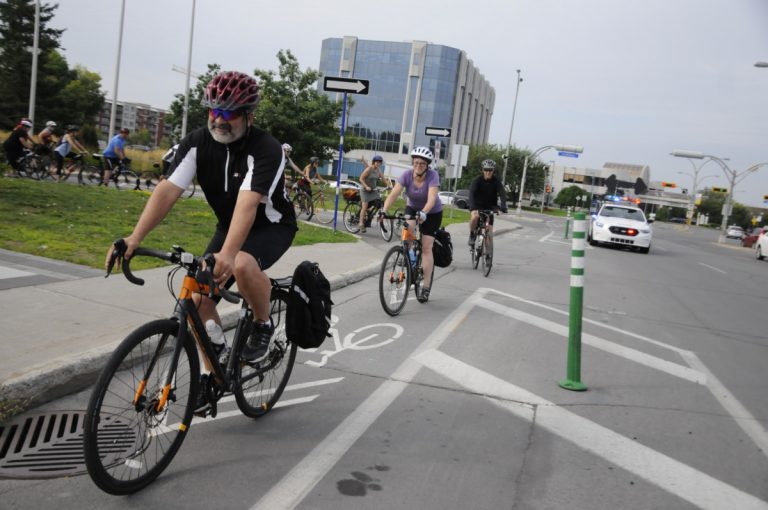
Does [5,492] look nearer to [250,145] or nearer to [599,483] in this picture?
[250,145]

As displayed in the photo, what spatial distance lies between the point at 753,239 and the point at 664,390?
50.6 m

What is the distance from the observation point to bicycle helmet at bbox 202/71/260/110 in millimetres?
3244

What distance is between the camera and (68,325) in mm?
5008

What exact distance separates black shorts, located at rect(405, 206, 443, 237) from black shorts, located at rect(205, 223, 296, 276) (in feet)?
14.6

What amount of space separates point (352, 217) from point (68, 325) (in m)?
12.1

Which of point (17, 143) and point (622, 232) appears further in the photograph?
point (622, 232)

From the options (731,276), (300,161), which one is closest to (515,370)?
(731,276)

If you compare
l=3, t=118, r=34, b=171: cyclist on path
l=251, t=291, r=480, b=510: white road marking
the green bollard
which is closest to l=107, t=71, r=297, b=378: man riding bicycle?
l=251, t=291, r=480, b=510: white road marking

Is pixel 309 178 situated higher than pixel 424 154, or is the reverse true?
pixel 424 154

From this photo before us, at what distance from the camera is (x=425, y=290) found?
26.8 feet

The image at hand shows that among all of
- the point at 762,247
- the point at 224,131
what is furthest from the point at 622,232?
the point at 224,131

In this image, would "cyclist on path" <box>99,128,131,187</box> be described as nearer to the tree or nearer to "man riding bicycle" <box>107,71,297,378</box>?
"man riding bicycle" <box>107,71,297,378</box>

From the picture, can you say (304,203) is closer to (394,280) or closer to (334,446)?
(394,280)

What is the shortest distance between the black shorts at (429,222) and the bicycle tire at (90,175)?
13903 millimetres
